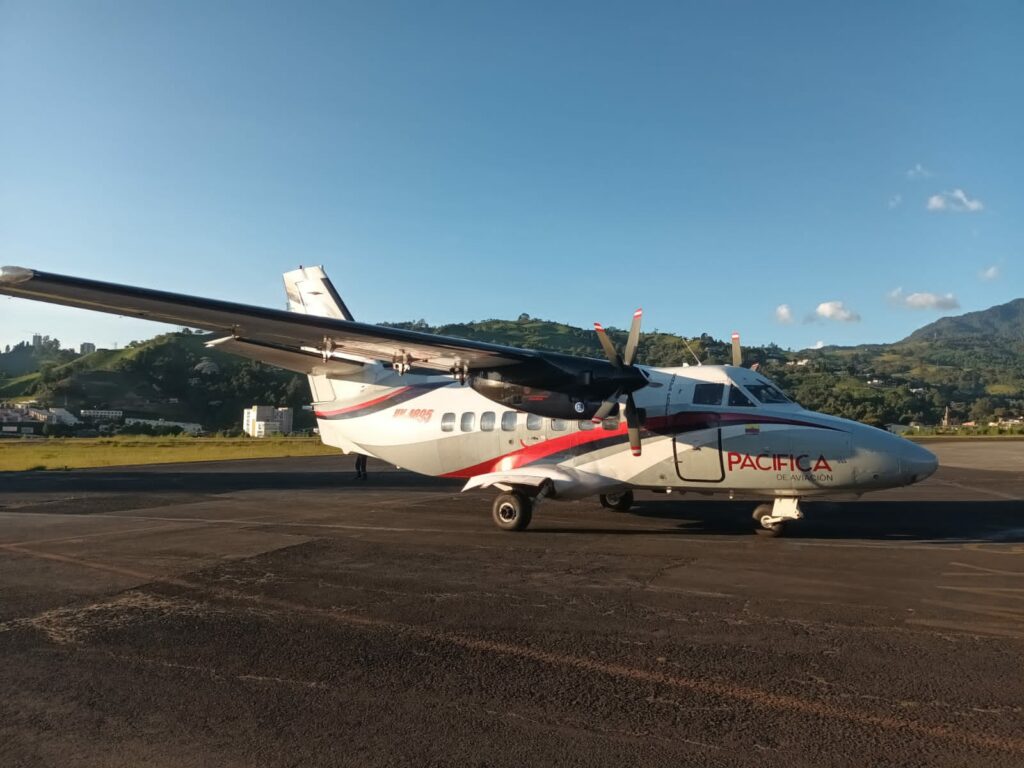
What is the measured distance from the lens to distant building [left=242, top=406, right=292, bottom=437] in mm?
102188

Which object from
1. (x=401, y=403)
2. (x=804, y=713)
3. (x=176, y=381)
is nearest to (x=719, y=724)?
(x=804, y=713)

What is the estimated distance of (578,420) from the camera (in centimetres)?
1316

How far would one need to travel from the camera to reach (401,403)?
1611 cm

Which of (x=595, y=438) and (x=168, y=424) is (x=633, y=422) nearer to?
(x=595, y=438)

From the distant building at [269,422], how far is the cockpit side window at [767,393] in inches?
3863

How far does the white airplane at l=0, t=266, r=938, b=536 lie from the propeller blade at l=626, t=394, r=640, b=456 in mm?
21

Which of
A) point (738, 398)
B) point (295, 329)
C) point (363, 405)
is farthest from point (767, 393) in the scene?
point (363, 405)

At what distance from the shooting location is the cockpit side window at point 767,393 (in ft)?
40.9

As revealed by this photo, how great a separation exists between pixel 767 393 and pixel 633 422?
260 cm

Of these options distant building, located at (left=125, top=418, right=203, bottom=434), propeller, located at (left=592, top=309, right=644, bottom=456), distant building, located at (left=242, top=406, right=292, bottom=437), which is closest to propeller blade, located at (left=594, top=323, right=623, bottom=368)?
propeller, located at (left=592, top=309, right=644, bottom=456)

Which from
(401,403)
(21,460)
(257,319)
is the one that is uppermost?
(257,319)

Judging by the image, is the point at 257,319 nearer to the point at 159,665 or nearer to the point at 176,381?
the point at 159,665

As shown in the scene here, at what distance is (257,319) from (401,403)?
5.92 meters

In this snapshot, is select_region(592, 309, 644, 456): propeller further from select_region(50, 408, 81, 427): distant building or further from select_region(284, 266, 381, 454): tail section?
select_region(50, 408, 81, 427): distant building
